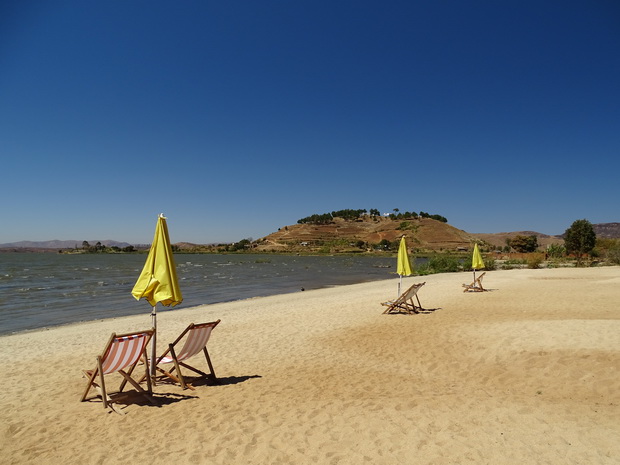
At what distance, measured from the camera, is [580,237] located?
40.6 m

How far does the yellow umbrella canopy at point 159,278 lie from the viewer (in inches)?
214

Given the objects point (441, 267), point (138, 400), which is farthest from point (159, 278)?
point (441, 267)

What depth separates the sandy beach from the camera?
3867 mm

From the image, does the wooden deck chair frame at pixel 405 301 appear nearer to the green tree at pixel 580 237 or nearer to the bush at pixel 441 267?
the bush at pixel 441 267

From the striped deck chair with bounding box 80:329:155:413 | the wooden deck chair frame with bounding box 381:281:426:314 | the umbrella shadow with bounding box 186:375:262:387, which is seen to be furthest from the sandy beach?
the wooden deck chair frame with bounding box 381:281:426:314

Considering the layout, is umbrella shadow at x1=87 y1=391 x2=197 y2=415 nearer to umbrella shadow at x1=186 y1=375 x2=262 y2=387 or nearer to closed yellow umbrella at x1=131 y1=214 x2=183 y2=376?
umbrella shadow at x1=186 y1=375 x2=262 y2=387

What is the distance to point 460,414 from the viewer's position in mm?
4574

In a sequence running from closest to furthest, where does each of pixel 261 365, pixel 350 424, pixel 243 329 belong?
pixel 350 424
pixel 261 365
pixel 243 329

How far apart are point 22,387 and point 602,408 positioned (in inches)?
346

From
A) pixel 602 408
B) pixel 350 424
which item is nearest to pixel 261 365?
pixel 350 424

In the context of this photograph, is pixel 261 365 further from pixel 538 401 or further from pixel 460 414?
pixel 538 401

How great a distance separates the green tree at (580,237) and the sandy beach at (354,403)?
3870 cm

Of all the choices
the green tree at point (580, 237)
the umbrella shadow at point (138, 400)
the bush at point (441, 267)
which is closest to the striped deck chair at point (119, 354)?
the umbrella shadow at point (138, 400)

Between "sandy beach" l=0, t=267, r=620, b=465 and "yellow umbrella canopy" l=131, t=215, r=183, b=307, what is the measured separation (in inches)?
59.5
